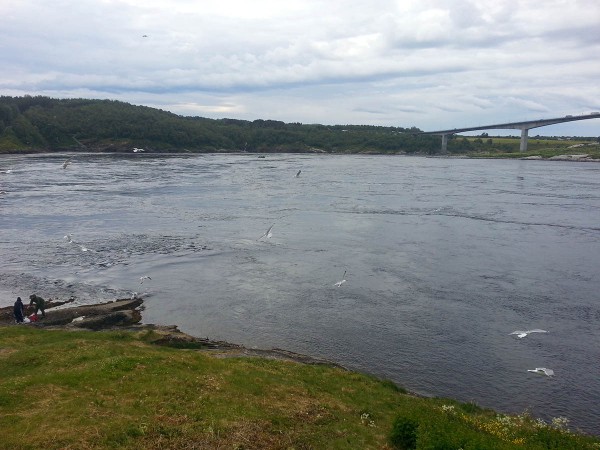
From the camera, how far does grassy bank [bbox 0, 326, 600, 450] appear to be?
11.4 meters

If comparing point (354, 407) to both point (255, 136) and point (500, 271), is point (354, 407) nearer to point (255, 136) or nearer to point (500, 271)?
point (500, 271)

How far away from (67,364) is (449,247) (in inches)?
1174

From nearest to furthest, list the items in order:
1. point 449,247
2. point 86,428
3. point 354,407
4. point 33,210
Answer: point 86,428 < point 354,407 < point 449,247 < point 33,210

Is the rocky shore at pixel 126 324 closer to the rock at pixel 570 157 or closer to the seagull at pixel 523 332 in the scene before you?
the seagull at pixel 523 332

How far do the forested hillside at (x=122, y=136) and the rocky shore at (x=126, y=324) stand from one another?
133657 mm

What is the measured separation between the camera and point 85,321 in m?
23.6

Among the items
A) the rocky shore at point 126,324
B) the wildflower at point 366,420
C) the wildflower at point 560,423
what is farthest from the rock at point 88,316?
the wildflower at point 560,423

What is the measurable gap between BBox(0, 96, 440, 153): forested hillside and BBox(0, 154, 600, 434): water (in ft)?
316

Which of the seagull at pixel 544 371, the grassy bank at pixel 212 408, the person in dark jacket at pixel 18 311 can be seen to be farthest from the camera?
the person in dark jacket at pixel 18 311

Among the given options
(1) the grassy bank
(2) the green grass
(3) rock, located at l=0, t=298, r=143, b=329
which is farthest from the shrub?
(2) the green grass

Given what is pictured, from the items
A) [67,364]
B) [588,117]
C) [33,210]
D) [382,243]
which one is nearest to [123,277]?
[67,364]

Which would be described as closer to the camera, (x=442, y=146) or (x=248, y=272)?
(x=248, y=272)

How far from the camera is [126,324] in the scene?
24203 mm

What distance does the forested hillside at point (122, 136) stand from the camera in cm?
15238
